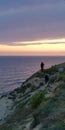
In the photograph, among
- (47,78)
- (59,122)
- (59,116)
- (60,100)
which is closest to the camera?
(59,122)

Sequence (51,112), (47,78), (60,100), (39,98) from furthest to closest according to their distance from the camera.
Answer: (47,78)
(39,98)
(60,100)
(51,112)

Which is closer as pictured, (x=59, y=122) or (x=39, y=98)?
(x=59, y=122)

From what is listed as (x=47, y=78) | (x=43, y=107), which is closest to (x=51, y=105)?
(x=43, y=107)

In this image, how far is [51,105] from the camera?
58.7 ft

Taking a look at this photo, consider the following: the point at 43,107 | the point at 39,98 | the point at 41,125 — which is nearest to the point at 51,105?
the point at 43,107

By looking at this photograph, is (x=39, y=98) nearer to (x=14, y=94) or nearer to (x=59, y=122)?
(x=59, y=122)

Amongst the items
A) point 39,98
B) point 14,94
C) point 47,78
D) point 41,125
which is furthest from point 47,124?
point 14,94

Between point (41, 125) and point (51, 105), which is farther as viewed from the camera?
point (51, 105)

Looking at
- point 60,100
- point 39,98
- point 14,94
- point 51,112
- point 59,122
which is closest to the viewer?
point 59,122

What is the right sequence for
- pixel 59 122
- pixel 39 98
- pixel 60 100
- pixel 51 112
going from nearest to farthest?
pixel 59 122
pixel 51 112
pixel 60 100
pixel 39 98

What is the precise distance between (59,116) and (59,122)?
1.21m

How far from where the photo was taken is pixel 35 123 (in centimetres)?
1625

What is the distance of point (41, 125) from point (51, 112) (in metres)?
1.69

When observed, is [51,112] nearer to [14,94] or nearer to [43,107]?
[43,107]
